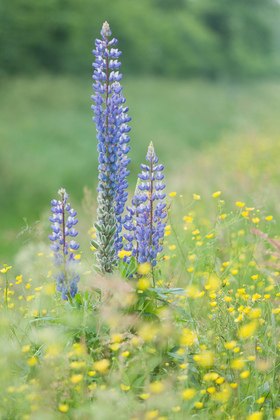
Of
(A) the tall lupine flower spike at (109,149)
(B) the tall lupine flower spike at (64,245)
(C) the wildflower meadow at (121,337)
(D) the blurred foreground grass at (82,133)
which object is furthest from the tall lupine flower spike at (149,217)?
(D) the blurred foreground grass at (82,133)

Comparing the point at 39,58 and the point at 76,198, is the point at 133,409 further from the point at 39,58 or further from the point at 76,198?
the point at 39,58

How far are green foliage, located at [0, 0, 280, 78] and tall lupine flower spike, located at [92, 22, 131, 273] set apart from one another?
15673mm

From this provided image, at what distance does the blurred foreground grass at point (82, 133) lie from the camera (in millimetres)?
9805

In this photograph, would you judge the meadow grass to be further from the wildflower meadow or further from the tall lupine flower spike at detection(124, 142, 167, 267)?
the tall lupine flower spike at detection(124, 142, 167, 267)

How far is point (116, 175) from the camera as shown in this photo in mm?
3062

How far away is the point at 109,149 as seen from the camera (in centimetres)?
299

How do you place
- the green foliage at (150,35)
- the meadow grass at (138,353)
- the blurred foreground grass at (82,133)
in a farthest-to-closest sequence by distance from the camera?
the green foliage at (150,35) < the blurred foreground grass at (82,133) < the meadow grass at (138,353)

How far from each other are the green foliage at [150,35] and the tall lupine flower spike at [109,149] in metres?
15.7

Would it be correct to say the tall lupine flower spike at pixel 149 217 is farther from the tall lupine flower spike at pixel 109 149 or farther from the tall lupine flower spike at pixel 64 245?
the tall lupine flower spike at pixel 64 245

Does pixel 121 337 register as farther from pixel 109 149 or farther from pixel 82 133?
pixel 82 133

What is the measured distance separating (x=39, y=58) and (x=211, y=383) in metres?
18.4

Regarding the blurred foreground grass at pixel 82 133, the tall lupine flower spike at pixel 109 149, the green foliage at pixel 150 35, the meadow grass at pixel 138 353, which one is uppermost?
the green foliage at pixel 150 35

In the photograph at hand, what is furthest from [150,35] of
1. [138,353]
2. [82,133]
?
[138,353]

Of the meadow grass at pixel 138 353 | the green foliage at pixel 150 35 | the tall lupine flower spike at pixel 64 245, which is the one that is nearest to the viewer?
the meadow grass at pixel 138 353
